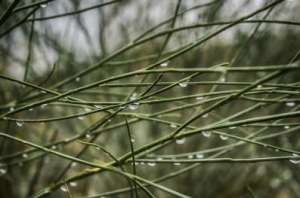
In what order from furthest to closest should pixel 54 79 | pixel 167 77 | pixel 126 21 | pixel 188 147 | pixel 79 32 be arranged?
pixel 188 147 → pixel 126 21 → pixel 167 77 → pixel 79 32 → pixel 54 79

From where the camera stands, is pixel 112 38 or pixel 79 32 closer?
pixel 79 32

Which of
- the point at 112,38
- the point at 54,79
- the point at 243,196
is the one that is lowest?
the point at 243,196

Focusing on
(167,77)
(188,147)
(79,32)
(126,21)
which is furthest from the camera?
(188,147)

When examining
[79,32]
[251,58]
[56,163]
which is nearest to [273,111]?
[251,58]

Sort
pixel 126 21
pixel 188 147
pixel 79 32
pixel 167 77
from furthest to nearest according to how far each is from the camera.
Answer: pixel 188 147 < pixel 126 21 < pixel 167 77 < pixel 79 32

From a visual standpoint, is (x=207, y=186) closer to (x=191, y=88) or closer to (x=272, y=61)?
(x=191, y=88)

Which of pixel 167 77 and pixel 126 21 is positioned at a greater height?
pixel 126 21

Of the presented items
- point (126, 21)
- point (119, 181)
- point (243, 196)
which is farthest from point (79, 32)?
point (243, 196)

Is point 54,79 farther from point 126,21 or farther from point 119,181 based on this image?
point 119,181

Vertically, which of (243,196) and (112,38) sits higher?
(112,38)
